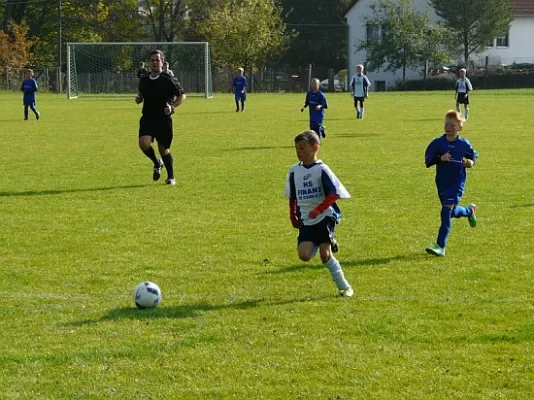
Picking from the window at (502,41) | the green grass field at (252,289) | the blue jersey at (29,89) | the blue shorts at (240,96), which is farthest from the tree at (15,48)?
the green grass field at (252,289)

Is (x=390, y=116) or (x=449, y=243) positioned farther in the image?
(x=390, y=116)

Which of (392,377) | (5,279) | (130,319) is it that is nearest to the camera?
(392,377)

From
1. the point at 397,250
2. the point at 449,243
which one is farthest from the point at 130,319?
the point at 449,243

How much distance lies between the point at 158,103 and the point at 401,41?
2199 inches

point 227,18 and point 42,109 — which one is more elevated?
point 227,18

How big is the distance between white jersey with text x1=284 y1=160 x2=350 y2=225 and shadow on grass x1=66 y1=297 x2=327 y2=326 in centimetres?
68

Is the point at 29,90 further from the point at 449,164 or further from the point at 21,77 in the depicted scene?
the point at 21,77

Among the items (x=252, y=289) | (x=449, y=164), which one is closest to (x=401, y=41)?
(x=449, y=164)

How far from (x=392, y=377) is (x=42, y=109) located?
37.1 meters

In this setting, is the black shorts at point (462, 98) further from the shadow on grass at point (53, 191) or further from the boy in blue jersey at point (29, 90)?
the shadow on grass at point (53, 191)

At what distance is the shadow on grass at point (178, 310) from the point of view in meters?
7.50

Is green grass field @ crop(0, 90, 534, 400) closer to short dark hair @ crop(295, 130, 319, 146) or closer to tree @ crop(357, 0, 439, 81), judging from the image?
short dark hair @ crop(295, 130, 319, 146)

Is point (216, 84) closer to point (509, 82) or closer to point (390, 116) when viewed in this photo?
point (509, 82)

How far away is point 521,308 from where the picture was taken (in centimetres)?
768
